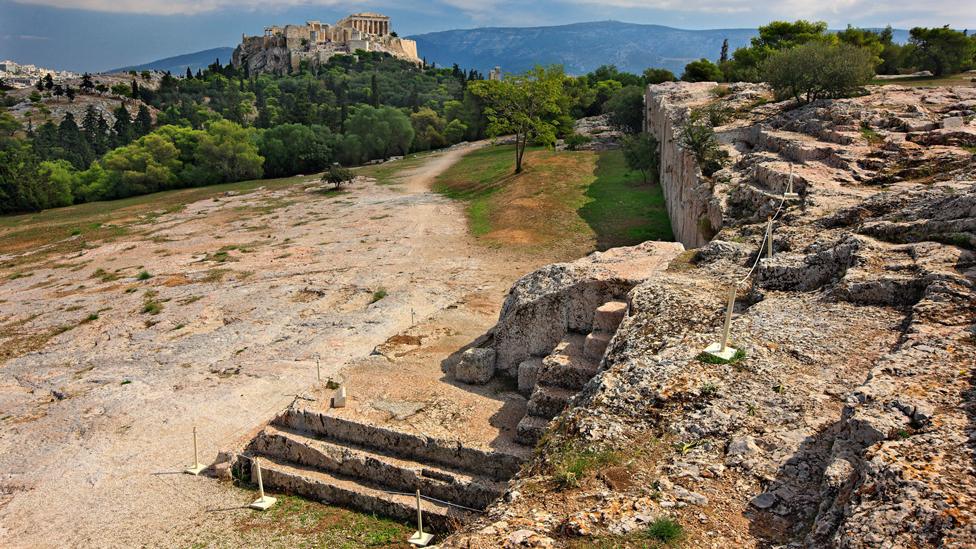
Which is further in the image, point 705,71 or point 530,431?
point 705,71

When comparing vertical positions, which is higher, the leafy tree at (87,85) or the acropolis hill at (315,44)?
the acropolis hill at (315,44)

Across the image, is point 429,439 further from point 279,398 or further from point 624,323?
point 279,398

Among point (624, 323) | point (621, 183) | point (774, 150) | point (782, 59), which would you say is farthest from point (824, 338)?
point (621, 183)

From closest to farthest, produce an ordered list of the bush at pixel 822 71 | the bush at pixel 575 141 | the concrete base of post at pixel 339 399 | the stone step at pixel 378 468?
1. the stone step at pixel 378 468
2. the concrete base of post at pixel 339 399
3. the bush at pixel 822 71
4. the bush at pixel 575 141

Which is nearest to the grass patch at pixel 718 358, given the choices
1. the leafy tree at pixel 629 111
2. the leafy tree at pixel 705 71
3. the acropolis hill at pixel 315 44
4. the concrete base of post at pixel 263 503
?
the concrete base of post at pixel 263 503

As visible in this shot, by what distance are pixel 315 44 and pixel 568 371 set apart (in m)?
160

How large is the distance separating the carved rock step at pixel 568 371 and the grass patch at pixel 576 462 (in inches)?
138

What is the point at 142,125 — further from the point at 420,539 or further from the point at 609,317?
the point at 420,539

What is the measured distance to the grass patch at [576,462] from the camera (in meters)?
5.95

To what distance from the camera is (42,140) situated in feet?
244

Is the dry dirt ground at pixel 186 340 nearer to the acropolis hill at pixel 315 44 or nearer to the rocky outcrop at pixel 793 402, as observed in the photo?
the rocky outcrop at pixel 793 402

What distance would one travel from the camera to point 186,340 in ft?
59.4

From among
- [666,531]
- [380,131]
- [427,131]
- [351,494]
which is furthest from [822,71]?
[427,131]

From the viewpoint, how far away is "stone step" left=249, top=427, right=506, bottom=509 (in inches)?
363
